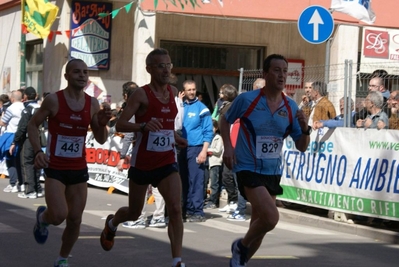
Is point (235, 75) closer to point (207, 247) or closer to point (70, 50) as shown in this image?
point (70, 50)

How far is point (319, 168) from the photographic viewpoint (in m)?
14.0

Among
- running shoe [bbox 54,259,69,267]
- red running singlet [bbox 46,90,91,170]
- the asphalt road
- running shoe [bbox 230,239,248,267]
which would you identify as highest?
red running singlet [bbox 46,90,91,170]

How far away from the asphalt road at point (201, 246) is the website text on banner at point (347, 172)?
0.40m

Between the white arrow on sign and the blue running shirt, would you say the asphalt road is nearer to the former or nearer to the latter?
the blue running shirt

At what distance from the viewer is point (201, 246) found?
423 inches

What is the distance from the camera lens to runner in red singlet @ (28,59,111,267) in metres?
8.30

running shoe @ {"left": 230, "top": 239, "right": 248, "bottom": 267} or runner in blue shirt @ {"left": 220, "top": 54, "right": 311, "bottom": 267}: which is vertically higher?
runner in blue shirt @ {"left": 220, "top": 54, "right": 311, "bottom": 267}

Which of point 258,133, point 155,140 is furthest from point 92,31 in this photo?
point 258,133

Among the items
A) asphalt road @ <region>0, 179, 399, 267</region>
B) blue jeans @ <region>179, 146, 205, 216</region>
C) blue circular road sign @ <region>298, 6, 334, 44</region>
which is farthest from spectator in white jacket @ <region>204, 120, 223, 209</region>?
blue circular road sign @ <region>298, 6, 334, 44</region>

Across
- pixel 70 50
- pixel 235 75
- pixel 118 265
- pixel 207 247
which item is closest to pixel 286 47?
pixel 235 75

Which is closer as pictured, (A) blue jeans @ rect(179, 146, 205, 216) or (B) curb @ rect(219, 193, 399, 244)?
(B) curb @ rect(219, 193, 399, 244)

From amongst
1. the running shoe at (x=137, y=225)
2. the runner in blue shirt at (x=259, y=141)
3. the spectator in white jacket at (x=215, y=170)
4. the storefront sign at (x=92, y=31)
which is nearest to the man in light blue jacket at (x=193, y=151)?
the running shoe at (x=137, y=225)

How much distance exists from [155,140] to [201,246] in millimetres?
2576

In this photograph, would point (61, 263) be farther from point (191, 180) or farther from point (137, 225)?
point (191, 180)
